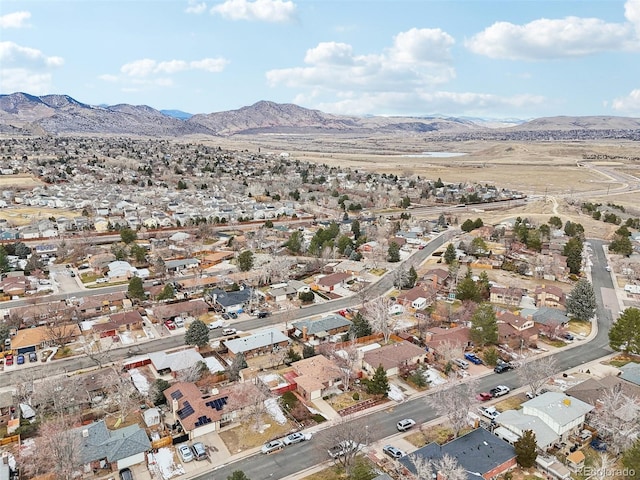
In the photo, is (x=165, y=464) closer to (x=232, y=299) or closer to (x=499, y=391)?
(x=499, y=391)

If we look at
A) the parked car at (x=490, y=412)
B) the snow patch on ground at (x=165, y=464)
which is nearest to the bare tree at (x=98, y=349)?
the snow patch on ground at (x=165, y=464)

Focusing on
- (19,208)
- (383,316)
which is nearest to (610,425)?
(383,316)

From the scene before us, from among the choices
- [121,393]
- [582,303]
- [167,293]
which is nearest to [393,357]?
[121,393]

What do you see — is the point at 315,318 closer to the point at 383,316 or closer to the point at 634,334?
the point at 383,316

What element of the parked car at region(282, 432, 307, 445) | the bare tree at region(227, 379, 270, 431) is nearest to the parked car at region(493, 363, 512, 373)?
the parked car at region(282, 432, 307, 445)

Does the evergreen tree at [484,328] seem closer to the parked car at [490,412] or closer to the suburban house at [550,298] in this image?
the parked car at [490,412]

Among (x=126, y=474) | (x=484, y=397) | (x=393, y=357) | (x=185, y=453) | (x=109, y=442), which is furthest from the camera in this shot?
(x=393, y=357)
